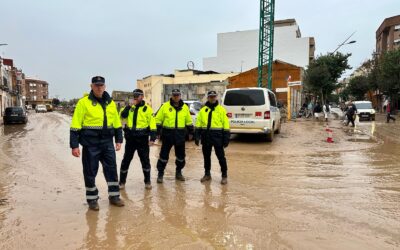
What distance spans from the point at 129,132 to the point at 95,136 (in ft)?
3.77

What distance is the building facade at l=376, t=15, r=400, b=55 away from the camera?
2603 inches

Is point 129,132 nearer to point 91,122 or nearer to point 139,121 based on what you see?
point 139,121

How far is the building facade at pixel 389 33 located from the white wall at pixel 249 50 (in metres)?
15.9

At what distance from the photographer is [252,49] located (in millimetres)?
63375

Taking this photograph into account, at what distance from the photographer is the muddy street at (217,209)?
396cm

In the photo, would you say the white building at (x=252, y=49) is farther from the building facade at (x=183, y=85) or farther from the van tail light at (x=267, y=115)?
the van tail light at (x=267, y=115)

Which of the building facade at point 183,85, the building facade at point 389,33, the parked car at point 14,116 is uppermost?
the building facade at point 389,33

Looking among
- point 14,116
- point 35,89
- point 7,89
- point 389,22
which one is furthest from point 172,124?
point 35,89

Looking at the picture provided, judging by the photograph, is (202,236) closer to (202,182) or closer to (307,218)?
(307,218)

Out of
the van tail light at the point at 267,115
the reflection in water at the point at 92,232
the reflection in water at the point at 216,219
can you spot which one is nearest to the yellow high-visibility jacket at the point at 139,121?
the reflection in water at the point at 216,219

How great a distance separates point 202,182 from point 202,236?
2697mm

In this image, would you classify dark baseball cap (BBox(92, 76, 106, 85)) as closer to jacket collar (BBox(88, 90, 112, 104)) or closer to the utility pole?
jacket collar (BBox(88, 90, 112, 104))

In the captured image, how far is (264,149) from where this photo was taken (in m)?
11.5

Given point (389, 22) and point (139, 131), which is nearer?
point (139, 131)
